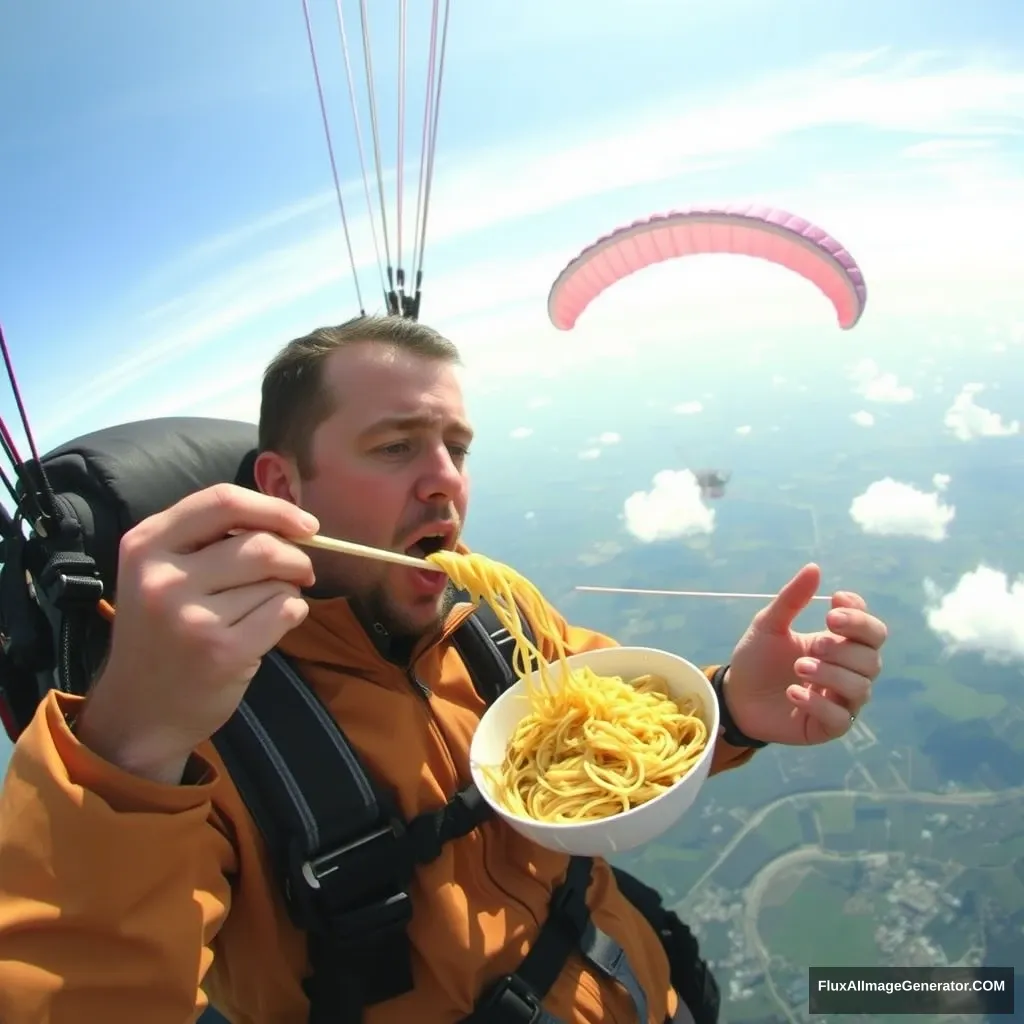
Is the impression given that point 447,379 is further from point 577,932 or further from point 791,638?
point 577,932

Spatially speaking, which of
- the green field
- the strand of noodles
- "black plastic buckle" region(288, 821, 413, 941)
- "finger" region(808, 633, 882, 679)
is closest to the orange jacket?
"black plastic buckle" region(288, 821, 413, 941)

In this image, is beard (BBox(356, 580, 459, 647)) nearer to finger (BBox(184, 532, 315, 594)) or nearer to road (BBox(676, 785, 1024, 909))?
finger (BBox(184, 532, 315, 594))

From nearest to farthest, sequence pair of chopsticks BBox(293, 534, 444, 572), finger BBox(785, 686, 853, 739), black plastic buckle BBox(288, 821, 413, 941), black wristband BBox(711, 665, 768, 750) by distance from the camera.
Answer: pair of chopsticks BBox(293, 534, 444, 572), black plastic buckle BBox(288, 821, 413, 941), finger BBox(785, 686, 853, 739), black wristband BBox(711, 665, 768, 750)

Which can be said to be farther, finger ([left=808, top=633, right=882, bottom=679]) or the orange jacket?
finger ([left=808, top=633, right=882, bottom=679])

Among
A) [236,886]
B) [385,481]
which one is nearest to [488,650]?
[385,481]

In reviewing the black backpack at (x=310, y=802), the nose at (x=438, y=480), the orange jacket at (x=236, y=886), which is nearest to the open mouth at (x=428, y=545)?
the nose at (x=438, y=480)

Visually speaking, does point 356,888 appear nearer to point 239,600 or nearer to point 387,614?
point 387,614

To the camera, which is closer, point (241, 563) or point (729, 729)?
point (241, 563)

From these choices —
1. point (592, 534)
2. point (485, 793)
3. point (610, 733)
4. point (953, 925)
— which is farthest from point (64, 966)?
point (592, 534)
